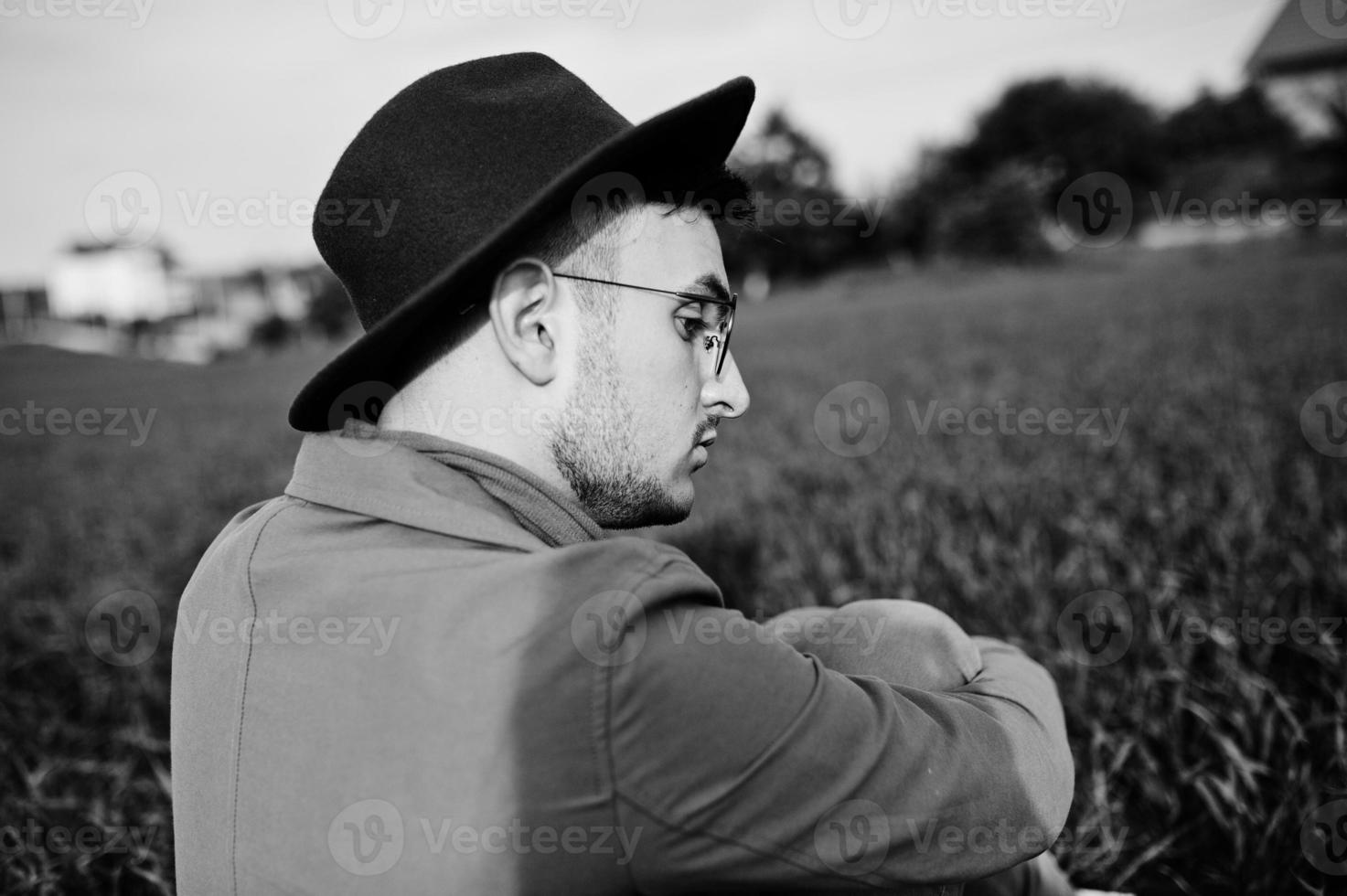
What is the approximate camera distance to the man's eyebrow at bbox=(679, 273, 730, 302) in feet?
5.06

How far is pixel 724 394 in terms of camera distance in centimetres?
166

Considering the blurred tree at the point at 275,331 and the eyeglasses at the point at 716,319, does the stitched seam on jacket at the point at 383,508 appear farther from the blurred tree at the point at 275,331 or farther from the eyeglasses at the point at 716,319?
the blurred tree at the point at 275,331

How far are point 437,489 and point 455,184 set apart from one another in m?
0.48

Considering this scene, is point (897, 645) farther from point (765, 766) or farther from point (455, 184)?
point (455, 184)

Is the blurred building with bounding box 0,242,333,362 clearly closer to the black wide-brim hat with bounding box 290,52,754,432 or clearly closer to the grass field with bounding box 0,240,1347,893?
the grass field with bounding box 0,240,1347,893

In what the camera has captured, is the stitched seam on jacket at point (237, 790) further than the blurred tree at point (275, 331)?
No

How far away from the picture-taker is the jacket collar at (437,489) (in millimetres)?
1193

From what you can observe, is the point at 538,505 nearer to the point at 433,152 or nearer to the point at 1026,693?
the point at 433,152

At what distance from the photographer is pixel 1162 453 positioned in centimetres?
508

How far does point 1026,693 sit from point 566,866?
2.82 feet

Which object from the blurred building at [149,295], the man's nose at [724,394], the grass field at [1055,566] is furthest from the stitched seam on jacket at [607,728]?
the blurred building at [149,295]

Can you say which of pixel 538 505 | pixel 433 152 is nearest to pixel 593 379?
pixel 538 505

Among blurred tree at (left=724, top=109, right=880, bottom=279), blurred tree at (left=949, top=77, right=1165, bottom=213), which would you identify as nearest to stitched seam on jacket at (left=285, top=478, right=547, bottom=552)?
blurred tree at (left=724, top=109, right=880, bottom=279)

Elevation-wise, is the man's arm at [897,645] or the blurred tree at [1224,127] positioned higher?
the blurred tree at [1224,127]
